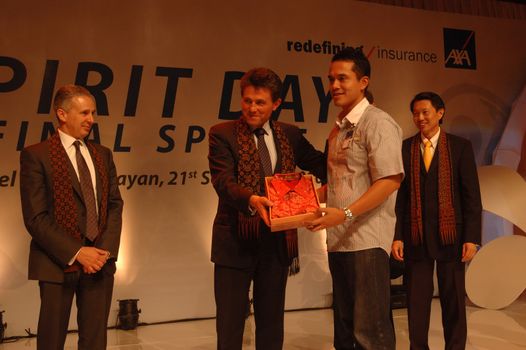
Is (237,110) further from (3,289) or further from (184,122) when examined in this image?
(3,289)

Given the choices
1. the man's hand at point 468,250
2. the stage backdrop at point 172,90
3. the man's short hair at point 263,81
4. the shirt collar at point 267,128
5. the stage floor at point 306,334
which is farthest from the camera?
the stage backdrop at point 172,90

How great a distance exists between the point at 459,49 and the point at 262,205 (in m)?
5.04

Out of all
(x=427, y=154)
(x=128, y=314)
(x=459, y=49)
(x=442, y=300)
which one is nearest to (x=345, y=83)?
(x=427, y=154)

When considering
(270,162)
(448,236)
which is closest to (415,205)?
(448,236)

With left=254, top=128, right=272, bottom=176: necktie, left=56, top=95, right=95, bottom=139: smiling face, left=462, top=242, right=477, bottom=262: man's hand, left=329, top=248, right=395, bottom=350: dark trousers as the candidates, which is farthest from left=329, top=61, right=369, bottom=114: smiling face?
left=462, top=242, right=477, bottom=262: man's hand

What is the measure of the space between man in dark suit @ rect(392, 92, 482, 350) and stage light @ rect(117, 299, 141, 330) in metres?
2.51

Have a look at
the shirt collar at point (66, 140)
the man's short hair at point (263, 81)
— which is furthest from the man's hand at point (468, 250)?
the shirt collar at point (66, 140)

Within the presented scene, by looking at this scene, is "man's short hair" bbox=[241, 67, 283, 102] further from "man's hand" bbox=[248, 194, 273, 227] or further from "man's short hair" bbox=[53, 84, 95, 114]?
"man's short hair" bbox=[53, 84, 95, 114]

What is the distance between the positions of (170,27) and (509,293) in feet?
12.9

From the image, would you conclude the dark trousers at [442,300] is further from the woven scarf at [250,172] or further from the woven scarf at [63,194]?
the woven scarf at [63,194]

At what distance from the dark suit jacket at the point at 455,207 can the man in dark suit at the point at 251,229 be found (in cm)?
119

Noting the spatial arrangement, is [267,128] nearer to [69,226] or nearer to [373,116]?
[373,116]

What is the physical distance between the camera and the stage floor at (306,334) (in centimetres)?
455

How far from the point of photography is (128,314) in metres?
5.23
